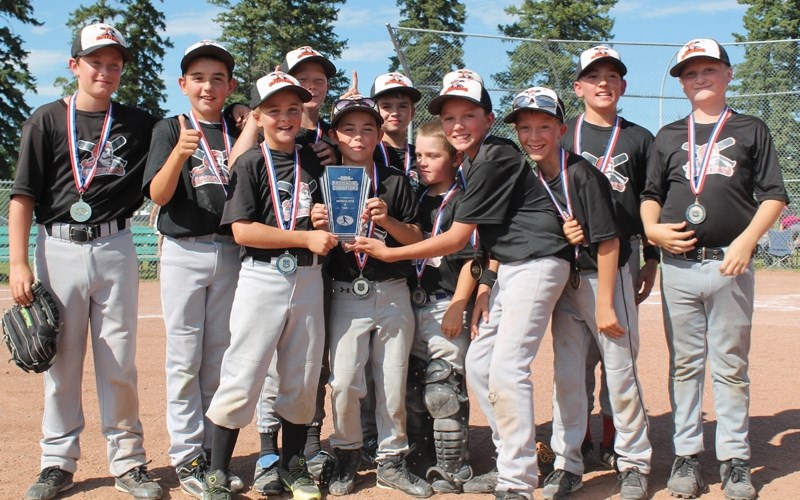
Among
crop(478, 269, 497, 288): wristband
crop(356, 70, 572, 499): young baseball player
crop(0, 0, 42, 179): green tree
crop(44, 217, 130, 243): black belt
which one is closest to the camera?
crop(356, 70, 572, 499): young baseball player

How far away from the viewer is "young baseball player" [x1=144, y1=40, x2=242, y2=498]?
161 inches

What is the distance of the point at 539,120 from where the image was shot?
12.8 feet

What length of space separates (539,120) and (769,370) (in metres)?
4.27

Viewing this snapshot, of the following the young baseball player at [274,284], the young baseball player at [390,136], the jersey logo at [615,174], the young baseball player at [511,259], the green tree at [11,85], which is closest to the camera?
the young baseball player at [511,259]

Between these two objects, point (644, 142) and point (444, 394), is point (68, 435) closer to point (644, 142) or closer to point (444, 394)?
point (444, 394)

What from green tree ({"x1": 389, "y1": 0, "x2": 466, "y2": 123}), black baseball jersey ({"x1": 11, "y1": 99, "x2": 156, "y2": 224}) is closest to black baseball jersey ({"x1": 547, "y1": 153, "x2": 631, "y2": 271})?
black baseball jersey ({"x1": 11, "y1": 99, "x2": 156, "y2": 224})

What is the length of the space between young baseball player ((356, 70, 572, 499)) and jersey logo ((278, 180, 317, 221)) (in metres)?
0.34

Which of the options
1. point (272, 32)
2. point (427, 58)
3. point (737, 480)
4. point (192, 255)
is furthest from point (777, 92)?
point (272, 32)

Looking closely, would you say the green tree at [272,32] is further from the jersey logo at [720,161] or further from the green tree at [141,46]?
the jersey logo at [720,161]

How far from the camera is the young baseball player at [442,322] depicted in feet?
13.6

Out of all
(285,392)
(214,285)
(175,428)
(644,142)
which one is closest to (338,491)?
(285,392)

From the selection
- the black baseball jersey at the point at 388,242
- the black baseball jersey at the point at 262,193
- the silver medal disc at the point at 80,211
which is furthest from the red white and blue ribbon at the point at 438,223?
the silver medal disc at the point at 80,211

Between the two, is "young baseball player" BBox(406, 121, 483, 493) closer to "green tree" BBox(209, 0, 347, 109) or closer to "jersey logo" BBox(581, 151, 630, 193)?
"jersey logo" BBox(581, 151, 630, 193)

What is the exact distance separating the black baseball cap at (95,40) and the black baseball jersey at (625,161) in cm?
262
